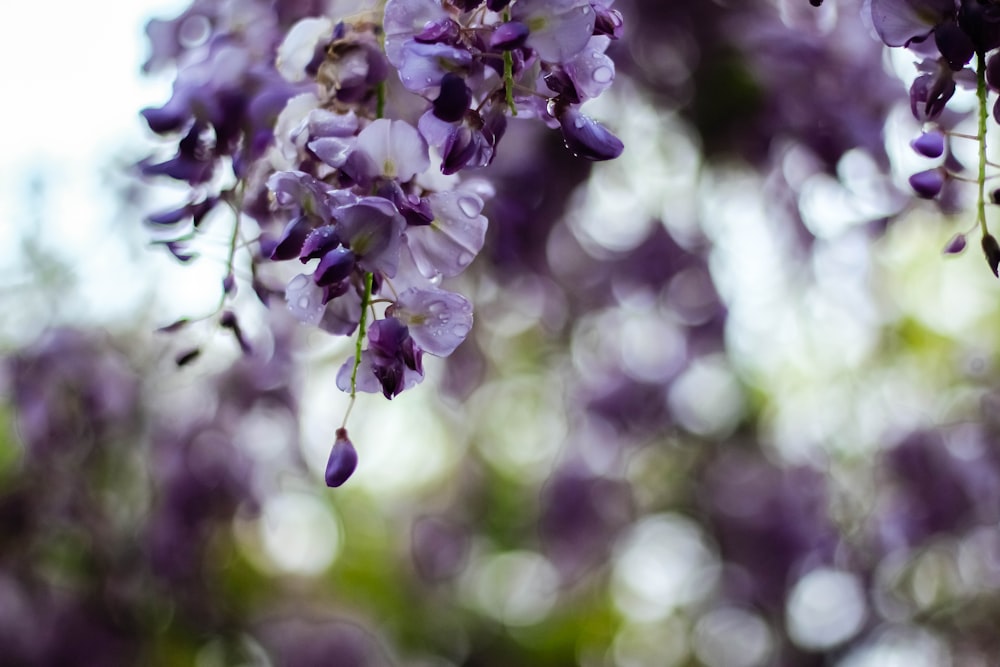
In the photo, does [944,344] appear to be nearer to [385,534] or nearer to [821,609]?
[821,609]

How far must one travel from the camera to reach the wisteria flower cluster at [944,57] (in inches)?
18.5

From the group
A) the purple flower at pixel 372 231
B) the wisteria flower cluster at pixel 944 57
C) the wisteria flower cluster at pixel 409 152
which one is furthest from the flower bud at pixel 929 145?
the purple flower at pixel 372 231

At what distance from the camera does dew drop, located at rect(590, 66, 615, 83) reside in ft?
1.65

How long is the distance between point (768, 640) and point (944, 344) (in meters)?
0.80

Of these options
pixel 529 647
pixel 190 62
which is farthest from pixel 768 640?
pixel 190 62

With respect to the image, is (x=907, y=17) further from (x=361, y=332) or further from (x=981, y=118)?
(x=361, y=332)

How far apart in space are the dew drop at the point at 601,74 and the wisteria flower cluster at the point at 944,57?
130 mm

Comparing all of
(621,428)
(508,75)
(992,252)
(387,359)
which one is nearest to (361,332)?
(387,359)

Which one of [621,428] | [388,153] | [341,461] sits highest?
[388,153]

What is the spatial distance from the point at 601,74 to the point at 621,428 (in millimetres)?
1371

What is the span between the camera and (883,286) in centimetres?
186

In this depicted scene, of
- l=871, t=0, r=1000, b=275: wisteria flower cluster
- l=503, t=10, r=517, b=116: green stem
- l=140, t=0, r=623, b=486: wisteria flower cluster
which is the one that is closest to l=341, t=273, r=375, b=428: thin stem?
l=140, t=0, r=623, b=486: wisteria flower cluster

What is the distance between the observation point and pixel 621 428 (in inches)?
72.1

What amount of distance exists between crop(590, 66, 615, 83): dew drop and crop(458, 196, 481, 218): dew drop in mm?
92
